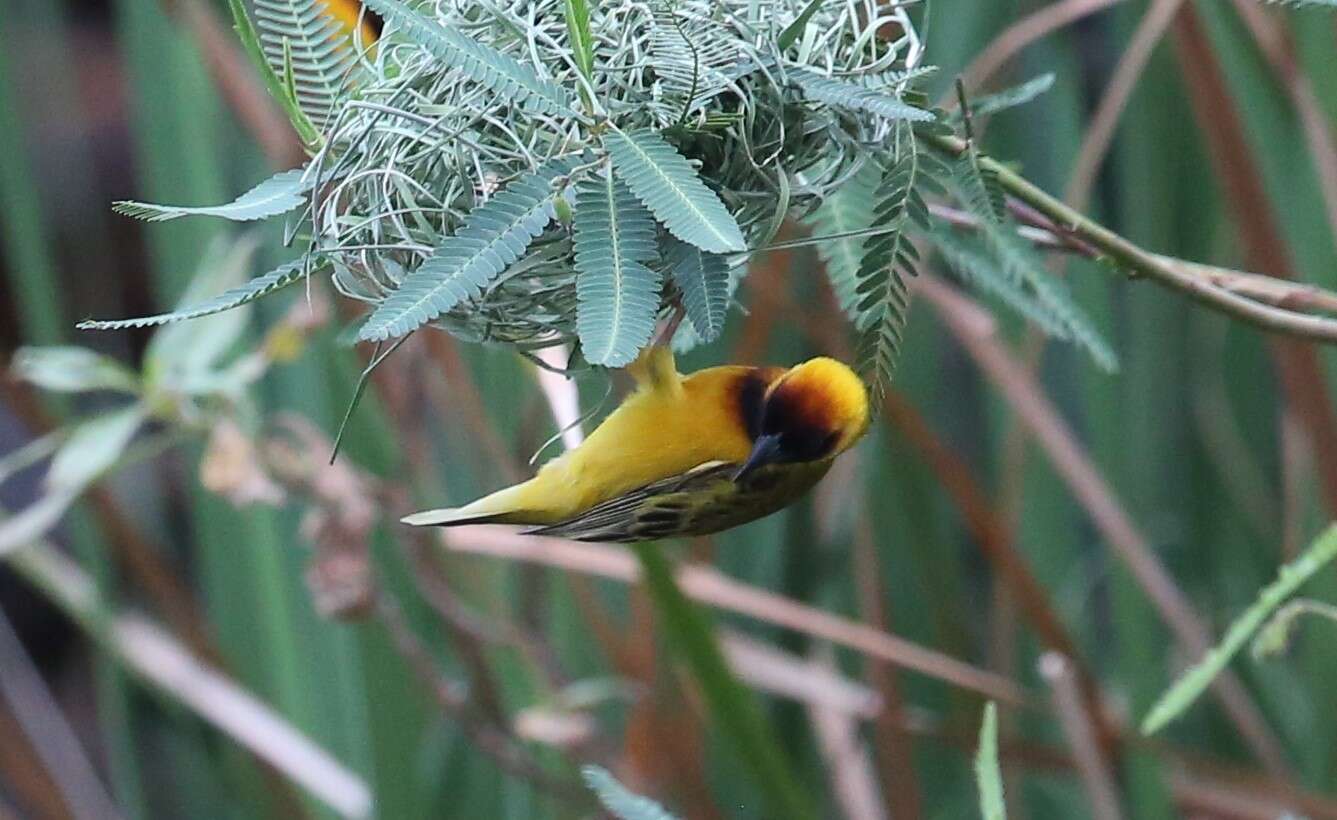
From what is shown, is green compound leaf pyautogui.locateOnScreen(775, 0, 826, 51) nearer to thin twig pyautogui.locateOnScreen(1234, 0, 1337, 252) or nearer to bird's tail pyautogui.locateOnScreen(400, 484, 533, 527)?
bird's tail pyautogui.locateOnScreen(400, 484, 533, 527)

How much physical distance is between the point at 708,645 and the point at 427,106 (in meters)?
0.66

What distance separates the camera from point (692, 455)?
3.84 ft

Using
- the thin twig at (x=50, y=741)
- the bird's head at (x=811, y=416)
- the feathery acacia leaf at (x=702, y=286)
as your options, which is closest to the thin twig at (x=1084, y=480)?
the bird's head at (x=811, y=416)

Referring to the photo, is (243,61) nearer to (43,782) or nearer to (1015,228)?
(43,782)

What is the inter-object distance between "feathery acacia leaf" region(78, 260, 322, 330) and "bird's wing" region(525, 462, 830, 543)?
342 millimetres

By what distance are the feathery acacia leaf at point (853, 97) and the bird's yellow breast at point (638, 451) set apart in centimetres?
38

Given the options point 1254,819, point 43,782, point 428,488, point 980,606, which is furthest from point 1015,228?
point 980,606

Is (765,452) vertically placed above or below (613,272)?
below

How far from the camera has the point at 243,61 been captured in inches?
77.8

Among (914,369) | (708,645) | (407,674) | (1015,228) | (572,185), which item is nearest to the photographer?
(572,185)

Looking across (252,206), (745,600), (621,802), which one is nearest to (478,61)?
(252,206)

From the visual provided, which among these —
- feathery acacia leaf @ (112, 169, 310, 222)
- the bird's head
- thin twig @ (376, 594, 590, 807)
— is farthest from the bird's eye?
thin twig @ (376, 594, 590, 807)

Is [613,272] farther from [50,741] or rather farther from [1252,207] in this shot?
[50,741]

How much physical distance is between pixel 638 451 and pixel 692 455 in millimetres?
46
